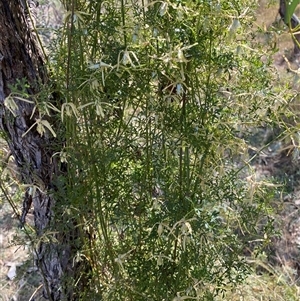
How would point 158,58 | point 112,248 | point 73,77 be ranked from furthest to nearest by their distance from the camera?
1. point 112,248
2. point 73,77
3. point 158,58

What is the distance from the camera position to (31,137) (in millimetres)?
1107

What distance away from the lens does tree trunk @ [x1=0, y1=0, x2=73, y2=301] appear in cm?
100

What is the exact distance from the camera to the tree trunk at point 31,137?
1.00m

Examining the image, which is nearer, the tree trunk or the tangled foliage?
the tangled foliage

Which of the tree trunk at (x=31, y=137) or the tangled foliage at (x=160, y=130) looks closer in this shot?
the tangled foliage at (x=160, y=130)

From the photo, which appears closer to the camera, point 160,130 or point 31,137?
point 160,130

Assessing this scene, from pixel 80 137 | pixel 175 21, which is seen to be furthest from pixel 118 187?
pixel 175 21

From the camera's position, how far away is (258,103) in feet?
3.08

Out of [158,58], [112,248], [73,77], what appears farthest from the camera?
[112,248]

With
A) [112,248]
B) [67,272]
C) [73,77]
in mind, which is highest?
[73,77]

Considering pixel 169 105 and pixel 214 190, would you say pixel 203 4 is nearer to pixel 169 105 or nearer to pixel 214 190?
pixel 169 105

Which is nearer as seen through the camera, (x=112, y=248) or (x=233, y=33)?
(x=233, y=33)

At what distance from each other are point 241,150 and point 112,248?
388mm

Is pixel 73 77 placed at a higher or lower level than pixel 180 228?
higher
